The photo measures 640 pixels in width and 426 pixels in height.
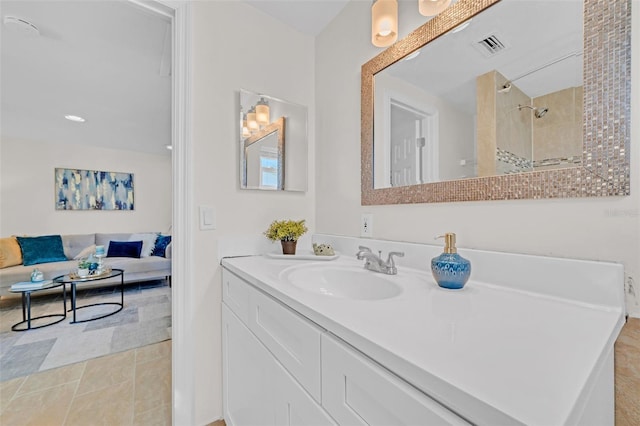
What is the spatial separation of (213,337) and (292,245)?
593mm

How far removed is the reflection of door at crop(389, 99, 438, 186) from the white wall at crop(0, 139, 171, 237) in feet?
16.5

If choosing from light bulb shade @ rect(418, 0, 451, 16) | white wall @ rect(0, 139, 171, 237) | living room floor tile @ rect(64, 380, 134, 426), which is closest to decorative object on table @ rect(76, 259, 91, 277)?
living room floor tile @ rect(64, 380, 134, 426)

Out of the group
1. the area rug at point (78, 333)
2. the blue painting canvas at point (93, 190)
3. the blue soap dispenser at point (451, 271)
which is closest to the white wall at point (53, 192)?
the blue painting canvas at point (93, 190)

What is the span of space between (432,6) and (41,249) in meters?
4.95

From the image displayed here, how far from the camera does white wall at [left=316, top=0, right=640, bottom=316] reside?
62 cm

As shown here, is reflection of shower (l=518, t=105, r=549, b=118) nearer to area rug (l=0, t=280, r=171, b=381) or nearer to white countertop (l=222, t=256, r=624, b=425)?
white countertop (l=222, t=256, r=624, b=425)

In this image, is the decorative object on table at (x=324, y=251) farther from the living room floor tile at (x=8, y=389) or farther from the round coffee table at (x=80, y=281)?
the round coffee table at (x=80, y=281)

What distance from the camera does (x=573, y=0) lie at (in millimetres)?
704

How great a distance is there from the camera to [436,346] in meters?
0.42

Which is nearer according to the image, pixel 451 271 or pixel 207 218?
pixel 451 271

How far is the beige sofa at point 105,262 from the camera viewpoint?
3105mm

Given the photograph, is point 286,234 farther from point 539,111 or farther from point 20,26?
point 20,26

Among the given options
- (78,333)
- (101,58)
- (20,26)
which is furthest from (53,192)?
(20,26)

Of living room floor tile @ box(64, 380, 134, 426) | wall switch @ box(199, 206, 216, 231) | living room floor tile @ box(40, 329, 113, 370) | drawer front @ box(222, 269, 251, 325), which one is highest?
wall switch @ box(199, 206, 216, 231)
